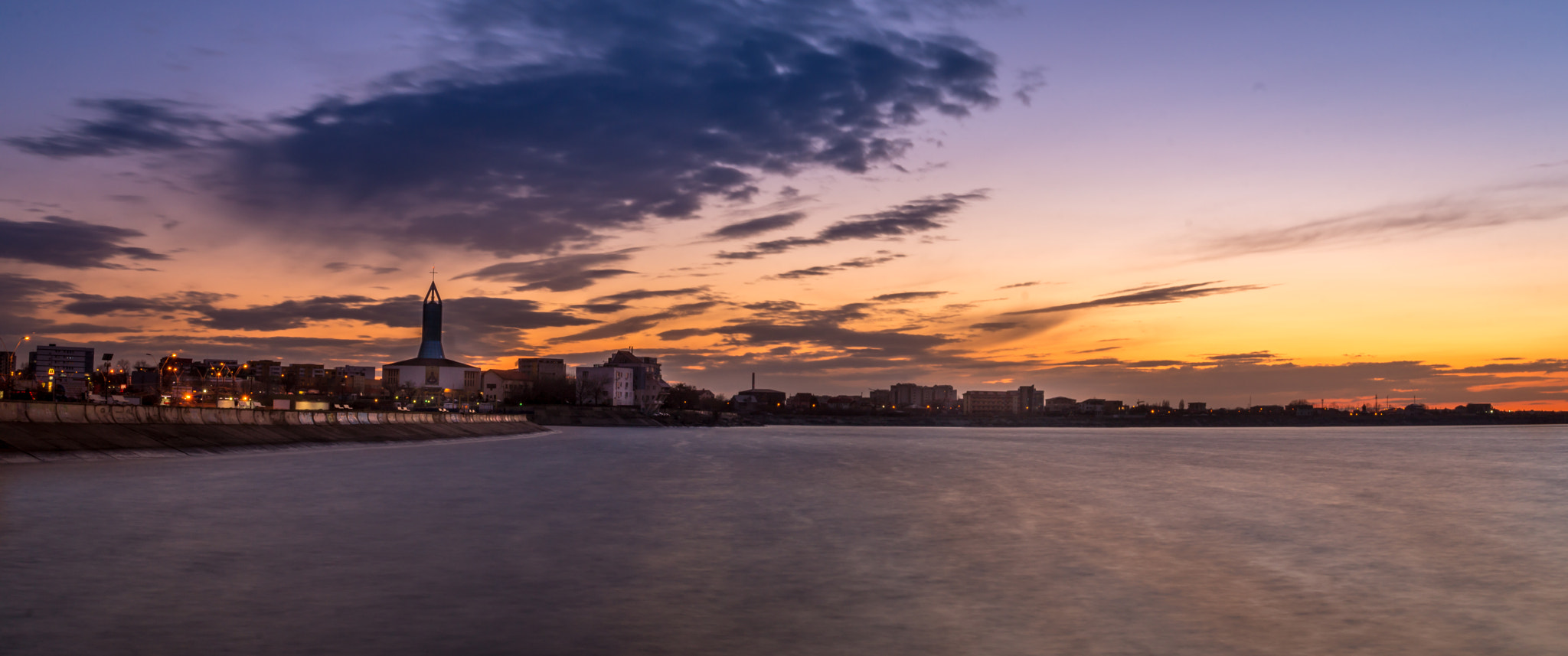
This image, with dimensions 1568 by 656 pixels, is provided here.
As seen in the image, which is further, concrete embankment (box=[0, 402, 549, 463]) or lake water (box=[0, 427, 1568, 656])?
concrete embankment (box=[0, 402, 549, 463])

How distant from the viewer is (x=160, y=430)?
44188 mm

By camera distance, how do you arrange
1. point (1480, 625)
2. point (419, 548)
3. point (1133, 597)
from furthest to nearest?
point (419, 548) < point (1133, 597) < point (1480, 625)

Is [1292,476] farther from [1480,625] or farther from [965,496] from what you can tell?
[1480,625]

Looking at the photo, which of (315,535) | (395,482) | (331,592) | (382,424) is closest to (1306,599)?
(331,592)

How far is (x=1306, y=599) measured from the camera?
42.2 feet

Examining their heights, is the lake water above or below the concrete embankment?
below

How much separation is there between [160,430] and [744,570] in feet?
136

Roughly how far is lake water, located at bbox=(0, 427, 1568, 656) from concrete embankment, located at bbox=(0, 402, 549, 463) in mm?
3266

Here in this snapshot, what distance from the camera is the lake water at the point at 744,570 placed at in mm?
9953

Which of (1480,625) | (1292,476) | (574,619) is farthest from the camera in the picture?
(1292,476)

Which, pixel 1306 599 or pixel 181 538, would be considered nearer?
pixel 1306 599

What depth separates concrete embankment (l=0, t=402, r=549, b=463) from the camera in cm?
3406

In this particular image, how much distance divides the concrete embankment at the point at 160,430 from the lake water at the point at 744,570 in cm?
327

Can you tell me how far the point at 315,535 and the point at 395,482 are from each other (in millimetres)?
14529
